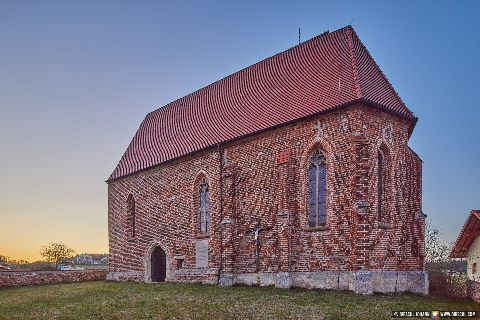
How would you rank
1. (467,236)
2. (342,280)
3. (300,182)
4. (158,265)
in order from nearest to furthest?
1. (342,280)
2. (300,182)
3. (467,236)
4. (158,265)

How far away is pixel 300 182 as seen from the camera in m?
16.9

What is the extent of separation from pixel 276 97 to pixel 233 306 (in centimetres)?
1018

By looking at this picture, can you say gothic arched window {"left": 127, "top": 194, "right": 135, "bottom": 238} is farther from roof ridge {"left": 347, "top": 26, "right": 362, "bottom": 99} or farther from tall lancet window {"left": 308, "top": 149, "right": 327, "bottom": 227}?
roof ridge {"left": 347, "top": 26, "right": 362, "bottom": 99}

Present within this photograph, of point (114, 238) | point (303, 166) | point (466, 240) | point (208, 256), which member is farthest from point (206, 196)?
point (466, 240)

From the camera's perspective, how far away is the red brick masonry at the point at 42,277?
24.2 m

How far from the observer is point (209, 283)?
1945 centimetres

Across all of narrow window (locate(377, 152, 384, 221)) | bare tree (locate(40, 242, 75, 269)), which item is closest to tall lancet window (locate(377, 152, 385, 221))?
narrow window (locate(377, 152, 384, 221))

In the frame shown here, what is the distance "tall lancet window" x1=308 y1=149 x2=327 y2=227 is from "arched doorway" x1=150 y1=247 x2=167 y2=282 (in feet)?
36.0

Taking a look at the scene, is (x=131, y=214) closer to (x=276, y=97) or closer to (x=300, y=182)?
(x=276, y=97)

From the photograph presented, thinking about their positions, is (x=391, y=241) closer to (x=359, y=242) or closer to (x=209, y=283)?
(x=359, y=242)

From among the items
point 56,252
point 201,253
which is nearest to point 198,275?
point 201,253

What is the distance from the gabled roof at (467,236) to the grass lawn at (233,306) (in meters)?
6.13

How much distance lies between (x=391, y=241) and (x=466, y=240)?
263 inches

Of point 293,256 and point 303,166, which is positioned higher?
point 303,166
